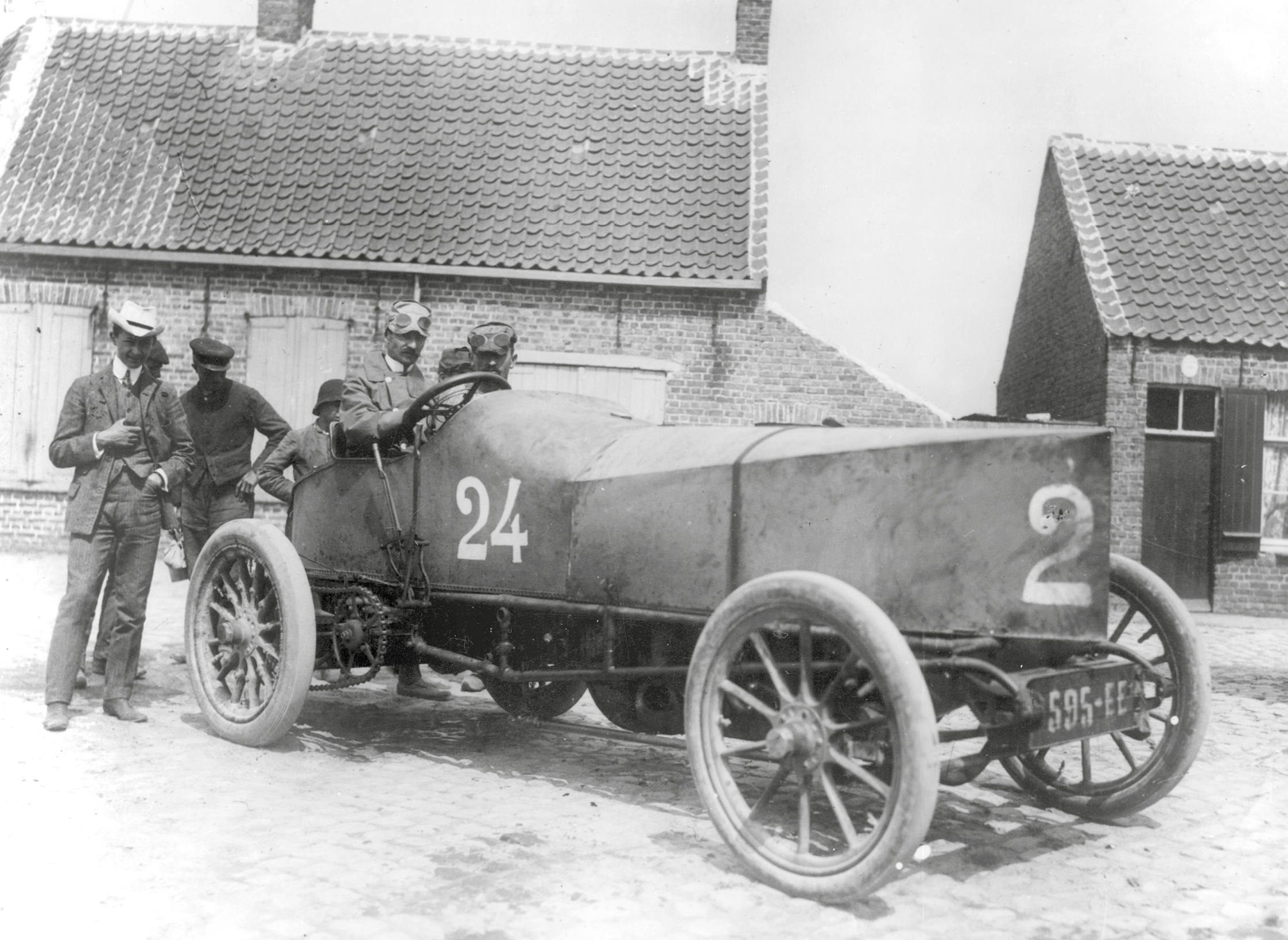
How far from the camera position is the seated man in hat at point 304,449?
6.75 m

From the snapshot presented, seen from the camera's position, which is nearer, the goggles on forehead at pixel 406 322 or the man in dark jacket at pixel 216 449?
the goggles on forehead at pixel 406 322

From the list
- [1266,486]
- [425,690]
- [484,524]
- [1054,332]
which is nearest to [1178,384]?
[1266,486]

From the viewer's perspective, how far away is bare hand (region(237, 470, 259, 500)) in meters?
6.57

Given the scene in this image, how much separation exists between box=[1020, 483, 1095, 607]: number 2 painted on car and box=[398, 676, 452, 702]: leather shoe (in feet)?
10.5

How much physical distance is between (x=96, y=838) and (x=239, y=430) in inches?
139

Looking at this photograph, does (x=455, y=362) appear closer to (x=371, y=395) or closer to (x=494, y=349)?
(x=494, y=349)

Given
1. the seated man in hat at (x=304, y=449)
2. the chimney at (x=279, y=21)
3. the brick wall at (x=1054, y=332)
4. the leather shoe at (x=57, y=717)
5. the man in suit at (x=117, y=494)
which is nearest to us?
the leather shoe at (x=57, y=717)

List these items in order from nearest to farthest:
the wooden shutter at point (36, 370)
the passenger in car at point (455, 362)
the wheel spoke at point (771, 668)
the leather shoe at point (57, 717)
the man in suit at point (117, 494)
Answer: the wheel spoke at point (771, 668), the leather shoe at point (57, 717), the man in suit at point (117, 494), the passenger in car at point (455, 362), the wooden shutter at point (36, 370)

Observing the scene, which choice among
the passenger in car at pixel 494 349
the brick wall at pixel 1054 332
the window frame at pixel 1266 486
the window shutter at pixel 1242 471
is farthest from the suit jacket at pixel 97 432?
the window frame at pixel 1266 486

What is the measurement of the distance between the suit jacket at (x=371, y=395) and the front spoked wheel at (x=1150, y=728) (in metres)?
2.76

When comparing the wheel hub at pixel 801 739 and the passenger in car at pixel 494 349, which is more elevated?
the passenger in car at pixel 494 349

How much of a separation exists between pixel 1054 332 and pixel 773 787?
13.0 metres

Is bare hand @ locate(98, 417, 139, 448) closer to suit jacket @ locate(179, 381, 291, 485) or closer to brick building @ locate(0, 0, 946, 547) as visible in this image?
suit jacket @ locate(179, 381, 291, 485)

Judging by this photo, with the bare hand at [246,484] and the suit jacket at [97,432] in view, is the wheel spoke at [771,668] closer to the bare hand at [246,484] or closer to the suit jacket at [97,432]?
the suit jacket at [97,432]
